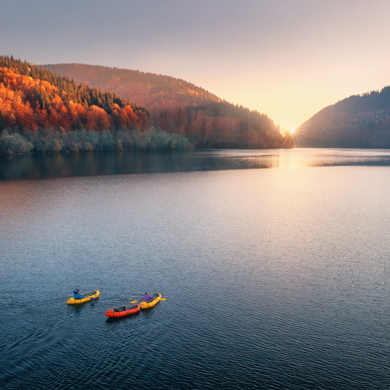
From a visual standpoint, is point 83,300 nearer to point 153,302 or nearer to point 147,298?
point 147,298

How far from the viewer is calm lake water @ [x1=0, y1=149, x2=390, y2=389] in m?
13.7

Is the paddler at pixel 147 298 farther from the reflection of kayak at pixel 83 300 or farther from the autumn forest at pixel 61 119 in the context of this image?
the autumn forest at pixel 61 119

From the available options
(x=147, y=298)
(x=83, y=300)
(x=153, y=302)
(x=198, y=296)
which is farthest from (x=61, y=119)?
(x=153, y=302)

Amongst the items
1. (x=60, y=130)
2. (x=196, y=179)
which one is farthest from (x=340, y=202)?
(x=60, y=130)

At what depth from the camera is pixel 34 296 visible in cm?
1941

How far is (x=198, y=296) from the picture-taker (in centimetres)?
1977

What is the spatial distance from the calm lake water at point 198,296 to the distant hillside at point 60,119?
10663 cm

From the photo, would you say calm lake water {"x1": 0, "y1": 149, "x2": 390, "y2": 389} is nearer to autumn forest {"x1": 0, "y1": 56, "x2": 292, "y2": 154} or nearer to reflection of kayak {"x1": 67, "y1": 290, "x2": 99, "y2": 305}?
reflection of kayak {"x1": 67, "y1": 290, "x2": 99, "y2": 305}

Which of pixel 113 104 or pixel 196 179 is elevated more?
pixel 113 104

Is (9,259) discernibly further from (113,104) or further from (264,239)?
(113,104)

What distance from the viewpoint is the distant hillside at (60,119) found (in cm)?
13750

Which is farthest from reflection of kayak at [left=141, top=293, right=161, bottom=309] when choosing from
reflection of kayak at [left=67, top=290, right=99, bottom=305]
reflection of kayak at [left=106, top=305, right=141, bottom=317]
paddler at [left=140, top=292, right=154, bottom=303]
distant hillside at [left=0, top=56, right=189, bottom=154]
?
distant hillside at [left=0, top=56, right=189, bottom=154]

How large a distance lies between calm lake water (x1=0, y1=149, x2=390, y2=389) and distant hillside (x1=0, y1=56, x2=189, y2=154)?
10663 cm

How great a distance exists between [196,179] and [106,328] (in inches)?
2151
